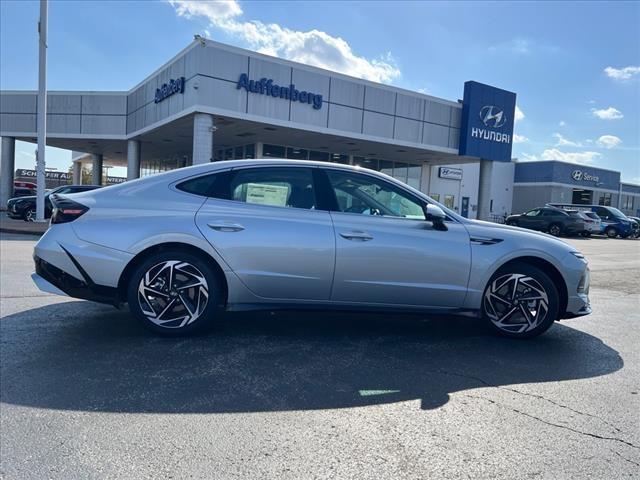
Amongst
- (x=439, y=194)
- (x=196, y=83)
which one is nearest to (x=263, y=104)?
(x=196, y=83)

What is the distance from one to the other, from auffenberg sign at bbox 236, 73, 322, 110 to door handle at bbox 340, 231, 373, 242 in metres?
17.1

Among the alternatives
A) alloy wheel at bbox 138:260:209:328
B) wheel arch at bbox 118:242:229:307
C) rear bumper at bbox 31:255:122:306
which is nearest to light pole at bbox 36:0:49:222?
rear bumper at bbox 31:255:122:306

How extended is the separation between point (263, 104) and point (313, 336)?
694 inches

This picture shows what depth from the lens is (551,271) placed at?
4766 mm

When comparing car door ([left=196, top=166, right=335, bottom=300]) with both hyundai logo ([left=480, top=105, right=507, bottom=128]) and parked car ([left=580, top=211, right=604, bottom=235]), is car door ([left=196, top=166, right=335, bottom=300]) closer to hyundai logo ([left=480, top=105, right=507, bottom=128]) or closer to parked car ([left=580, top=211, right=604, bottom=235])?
hyundai logo ([left=480, top=105, right=507, bottom=128])

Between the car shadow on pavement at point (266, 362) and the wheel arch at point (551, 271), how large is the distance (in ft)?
1.49

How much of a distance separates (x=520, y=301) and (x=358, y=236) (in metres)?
1.77

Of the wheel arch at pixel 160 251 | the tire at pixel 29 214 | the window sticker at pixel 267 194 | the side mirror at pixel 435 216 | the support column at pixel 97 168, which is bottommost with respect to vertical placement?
the tire at pixel 29 214

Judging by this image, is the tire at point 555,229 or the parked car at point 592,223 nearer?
the parked car at point 592,223

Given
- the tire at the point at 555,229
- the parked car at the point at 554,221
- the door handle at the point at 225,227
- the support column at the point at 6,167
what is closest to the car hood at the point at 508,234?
the door handle at the point at 225,227

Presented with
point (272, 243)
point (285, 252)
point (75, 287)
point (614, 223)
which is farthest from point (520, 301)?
point (614, 223)

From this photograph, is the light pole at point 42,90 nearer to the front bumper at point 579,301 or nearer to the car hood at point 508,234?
the car hood at point 508,234

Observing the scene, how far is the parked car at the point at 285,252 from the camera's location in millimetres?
4180

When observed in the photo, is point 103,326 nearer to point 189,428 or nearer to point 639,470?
point 189,428
